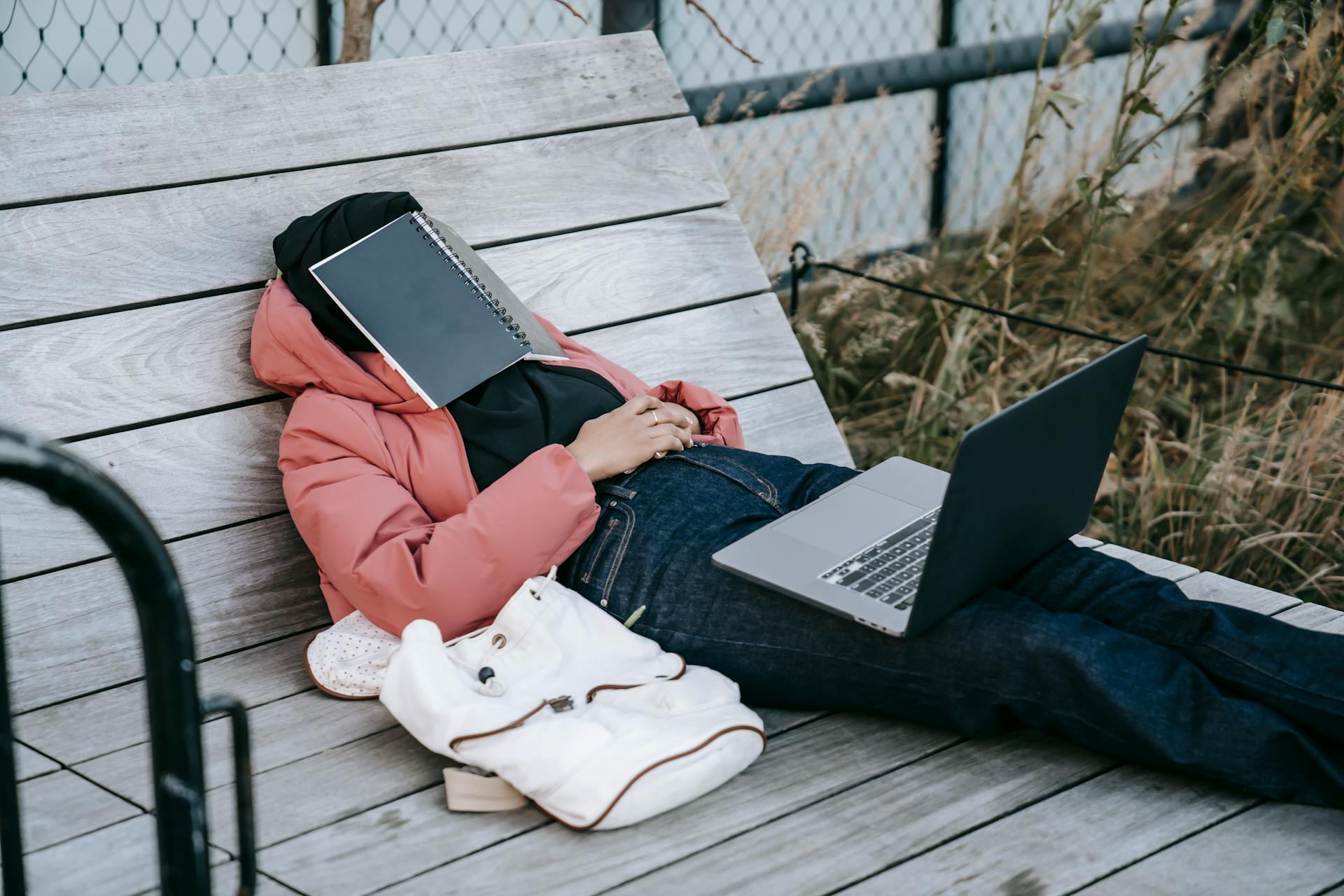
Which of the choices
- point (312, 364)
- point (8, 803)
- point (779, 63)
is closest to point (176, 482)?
point (312, 364)

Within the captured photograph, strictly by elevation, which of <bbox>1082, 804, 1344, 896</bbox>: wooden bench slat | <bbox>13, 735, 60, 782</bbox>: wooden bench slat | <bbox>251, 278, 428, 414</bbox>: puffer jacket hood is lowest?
<bbox>13, 735, 60, 782</bbox>: wooden bench slat

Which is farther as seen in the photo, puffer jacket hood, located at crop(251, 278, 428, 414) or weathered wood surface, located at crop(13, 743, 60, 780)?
puffer jacket hood, located at crop(251, 278, 428, 414)

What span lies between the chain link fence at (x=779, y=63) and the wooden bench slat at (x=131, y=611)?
1.42 meters

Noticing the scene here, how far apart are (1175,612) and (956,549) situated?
0.37 m

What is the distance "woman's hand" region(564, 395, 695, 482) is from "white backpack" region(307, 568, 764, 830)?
208 millimetres

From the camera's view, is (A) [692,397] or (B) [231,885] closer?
(B) [231,885]

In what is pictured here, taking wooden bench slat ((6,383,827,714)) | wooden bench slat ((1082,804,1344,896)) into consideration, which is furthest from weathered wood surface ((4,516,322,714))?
wooden bench slat ((1082,804,1344,896))

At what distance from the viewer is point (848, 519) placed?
1.93m

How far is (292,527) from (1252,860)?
4.75 feet

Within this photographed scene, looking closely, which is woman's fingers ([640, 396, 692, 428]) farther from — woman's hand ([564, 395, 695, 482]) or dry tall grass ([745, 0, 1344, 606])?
dry tall grass ([745, 0, 1344, 606])

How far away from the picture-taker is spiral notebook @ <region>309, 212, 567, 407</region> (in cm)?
196

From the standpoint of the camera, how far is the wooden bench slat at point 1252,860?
1.44 metres

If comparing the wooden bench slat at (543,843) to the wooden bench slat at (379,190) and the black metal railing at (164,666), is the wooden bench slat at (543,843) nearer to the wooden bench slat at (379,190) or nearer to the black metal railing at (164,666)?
the black metal railing at (164,666)

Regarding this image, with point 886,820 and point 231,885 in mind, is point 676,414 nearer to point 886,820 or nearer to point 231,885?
point 886,820
